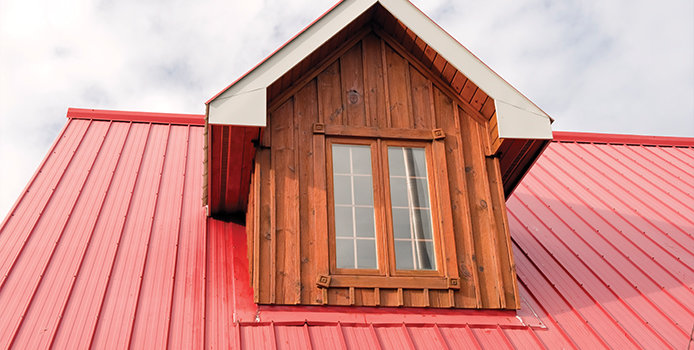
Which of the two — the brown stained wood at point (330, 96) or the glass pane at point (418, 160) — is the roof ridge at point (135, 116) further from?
the glass pane at point (418, 160)

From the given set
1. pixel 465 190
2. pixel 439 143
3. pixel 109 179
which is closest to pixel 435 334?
pixel 465 190

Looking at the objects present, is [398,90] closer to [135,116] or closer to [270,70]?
[270,70]

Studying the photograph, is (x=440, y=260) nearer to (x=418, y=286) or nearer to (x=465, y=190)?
(x=418, y=286)

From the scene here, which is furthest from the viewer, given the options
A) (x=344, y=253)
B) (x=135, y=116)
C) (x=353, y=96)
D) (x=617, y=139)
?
(x=617, y=139)

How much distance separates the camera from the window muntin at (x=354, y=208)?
22.8 ft

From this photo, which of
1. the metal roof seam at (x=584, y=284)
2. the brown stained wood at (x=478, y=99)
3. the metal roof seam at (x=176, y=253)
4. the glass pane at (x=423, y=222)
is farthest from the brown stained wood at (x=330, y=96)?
the metal roof seam at (x=584, y=284)

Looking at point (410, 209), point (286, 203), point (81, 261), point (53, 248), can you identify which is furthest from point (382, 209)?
point (53, 248)

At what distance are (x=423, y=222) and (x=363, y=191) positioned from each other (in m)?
0.70

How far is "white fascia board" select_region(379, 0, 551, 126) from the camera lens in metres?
7.48

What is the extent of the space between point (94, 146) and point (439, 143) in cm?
487

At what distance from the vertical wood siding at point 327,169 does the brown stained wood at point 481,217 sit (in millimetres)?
10

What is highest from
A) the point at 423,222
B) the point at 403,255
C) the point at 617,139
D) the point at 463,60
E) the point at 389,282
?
the point at 617,139

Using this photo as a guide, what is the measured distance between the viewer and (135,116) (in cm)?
1060

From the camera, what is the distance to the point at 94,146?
9.59 metres
